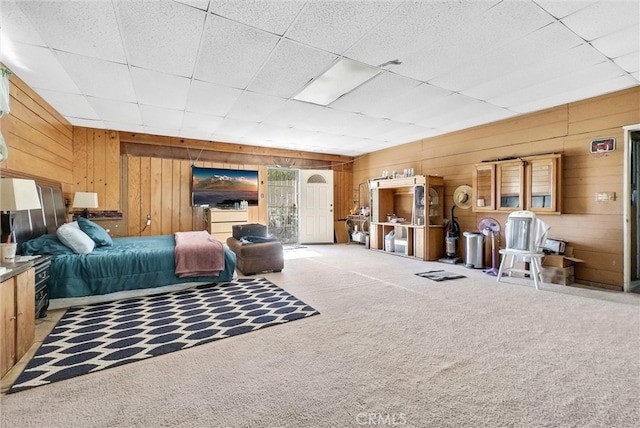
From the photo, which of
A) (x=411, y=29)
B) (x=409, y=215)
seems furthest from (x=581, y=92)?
(x=409, y=215)

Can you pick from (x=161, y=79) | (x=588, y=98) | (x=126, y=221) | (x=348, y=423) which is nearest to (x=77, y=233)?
(x=161, y=79)

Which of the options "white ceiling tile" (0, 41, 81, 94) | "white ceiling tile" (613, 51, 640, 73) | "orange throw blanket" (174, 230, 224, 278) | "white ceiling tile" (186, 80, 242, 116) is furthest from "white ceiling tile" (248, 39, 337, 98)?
"white ceiling tile" (613, 51, 640, 73)

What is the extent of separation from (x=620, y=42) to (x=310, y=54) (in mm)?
2970

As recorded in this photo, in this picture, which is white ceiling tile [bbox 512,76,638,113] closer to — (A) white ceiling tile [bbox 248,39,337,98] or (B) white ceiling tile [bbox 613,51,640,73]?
(B) white ceiling tile [bbox 613,51,640,73]

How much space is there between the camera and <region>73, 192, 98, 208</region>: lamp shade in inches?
199

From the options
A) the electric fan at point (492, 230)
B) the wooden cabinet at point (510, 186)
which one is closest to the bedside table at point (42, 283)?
the electric fan at point (492, 230)

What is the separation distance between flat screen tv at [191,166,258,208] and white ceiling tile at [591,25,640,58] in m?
6.42

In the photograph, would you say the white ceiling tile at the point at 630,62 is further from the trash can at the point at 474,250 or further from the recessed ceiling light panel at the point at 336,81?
the trash can at the point at 474,250

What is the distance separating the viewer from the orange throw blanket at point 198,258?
3.55 metres

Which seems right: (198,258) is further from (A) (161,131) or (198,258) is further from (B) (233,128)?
(A) (161,131)

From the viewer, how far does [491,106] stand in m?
4.46

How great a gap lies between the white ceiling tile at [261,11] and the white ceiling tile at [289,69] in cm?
29

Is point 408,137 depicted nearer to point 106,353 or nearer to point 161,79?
point 161,79

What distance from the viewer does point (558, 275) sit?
13.3 ft
